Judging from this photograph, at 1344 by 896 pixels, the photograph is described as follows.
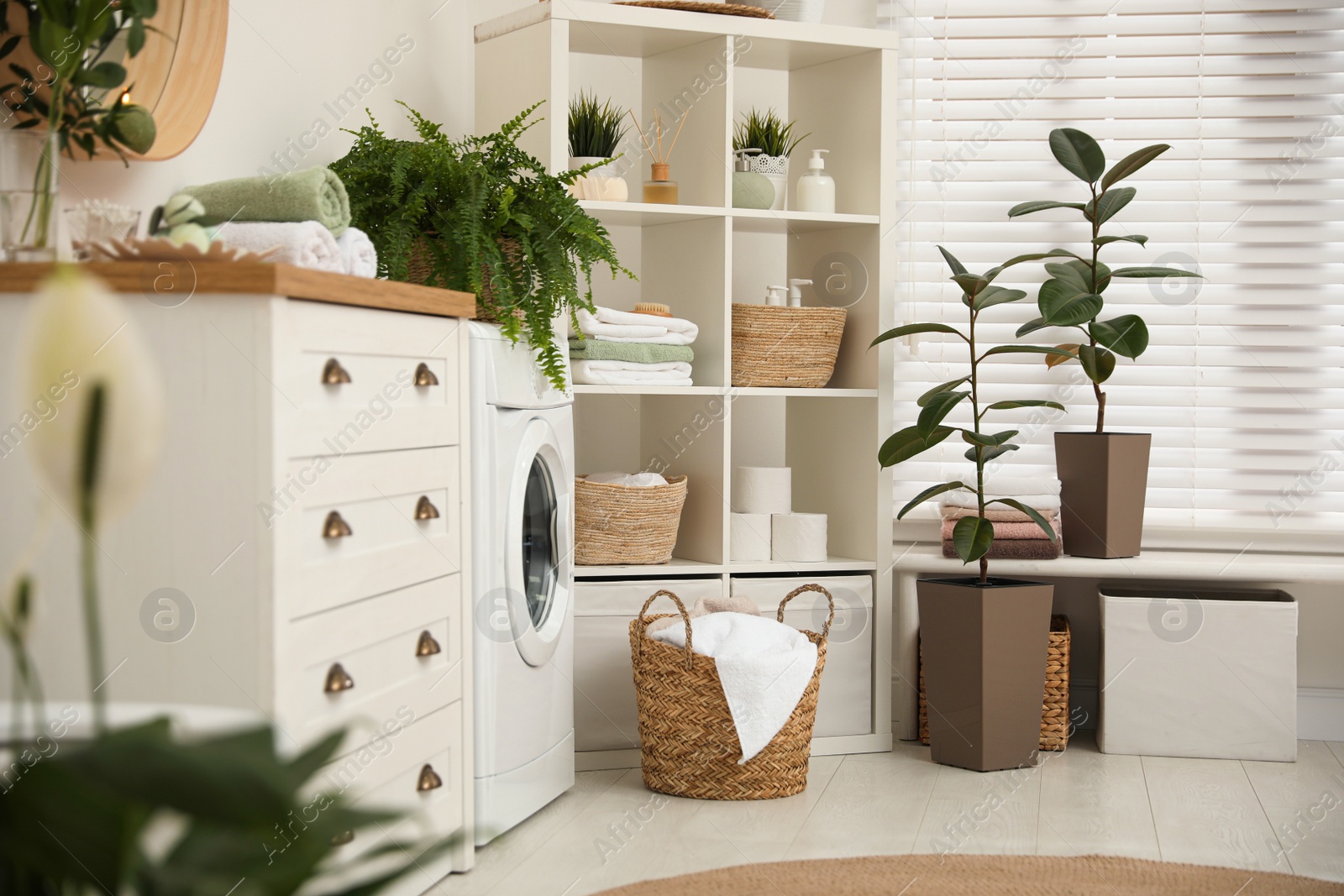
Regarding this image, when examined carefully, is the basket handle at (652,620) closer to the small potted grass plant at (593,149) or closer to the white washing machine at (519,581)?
the white washing machine at (519,581)

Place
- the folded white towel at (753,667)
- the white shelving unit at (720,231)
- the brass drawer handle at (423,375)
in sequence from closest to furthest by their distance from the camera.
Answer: the brass drawer handle at (423,375)
the folded white towel at (753,667)
the white shelving unit at (720,231)

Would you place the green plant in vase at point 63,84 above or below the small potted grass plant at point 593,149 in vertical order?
below

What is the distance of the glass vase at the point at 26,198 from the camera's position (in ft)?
4.72

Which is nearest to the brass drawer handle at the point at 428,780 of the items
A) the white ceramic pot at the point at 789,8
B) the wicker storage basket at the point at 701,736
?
the wicker storage basket at the point at 701,736

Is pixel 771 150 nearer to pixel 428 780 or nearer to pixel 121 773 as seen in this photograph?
pixel 428 780

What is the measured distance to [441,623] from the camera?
1.95 m

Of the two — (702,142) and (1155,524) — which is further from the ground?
(702,142)

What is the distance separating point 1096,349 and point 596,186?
1.29 meters

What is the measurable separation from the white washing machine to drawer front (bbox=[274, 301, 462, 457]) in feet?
0.49

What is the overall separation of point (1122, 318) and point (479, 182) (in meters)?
1.58

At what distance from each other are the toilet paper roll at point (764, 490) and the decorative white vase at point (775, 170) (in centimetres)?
68

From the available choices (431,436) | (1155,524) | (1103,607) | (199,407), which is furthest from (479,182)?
(1155,524)

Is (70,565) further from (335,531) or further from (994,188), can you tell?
(994,188)

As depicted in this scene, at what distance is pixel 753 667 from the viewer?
7.85ft
